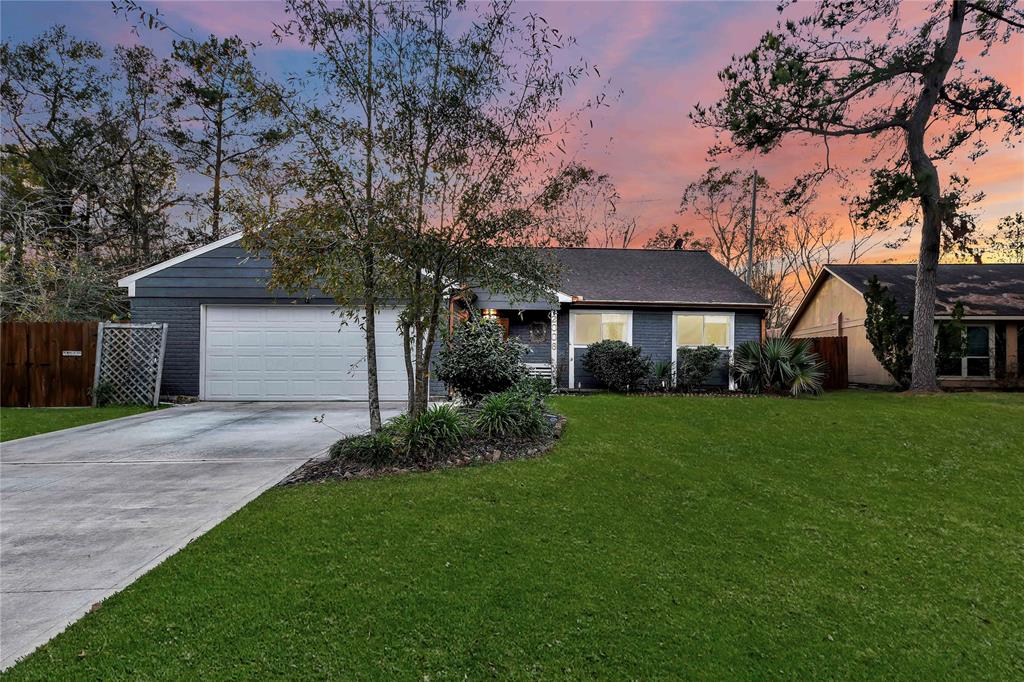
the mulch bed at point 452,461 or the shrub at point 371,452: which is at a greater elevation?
the shrub at point 371,452

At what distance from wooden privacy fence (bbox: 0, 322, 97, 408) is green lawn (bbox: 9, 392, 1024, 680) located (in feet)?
29.6

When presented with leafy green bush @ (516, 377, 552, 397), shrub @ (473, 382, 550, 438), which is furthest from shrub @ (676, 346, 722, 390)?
shrub @ (473, 382, 550, 438)

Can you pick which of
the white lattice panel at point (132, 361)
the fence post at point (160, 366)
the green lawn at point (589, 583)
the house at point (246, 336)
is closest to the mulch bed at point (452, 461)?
the green lawn at point (589, 583)

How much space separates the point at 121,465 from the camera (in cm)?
553

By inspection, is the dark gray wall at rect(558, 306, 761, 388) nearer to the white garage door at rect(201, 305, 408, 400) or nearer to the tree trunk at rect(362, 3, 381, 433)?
the white garage door at rect(201, 305, 408, 400)

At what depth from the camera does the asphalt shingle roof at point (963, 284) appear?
15383mm

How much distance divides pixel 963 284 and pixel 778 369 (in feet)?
34.0

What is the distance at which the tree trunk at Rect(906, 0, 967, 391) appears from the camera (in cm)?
1251

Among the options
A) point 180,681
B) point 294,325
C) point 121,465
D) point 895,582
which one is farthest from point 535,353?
point 180,681

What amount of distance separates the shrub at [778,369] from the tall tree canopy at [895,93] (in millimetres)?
3161

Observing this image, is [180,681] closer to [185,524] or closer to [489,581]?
[489,581]

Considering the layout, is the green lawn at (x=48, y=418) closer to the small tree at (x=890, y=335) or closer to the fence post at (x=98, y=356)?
the fence post at (x=98, y=356)

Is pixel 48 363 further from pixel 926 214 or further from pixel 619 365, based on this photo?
pixel 926 214

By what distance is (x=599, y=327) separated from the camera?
14.0 metres
